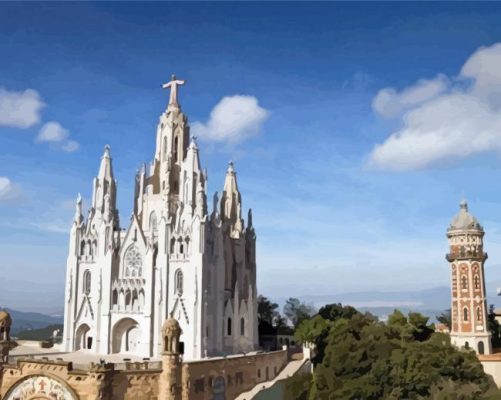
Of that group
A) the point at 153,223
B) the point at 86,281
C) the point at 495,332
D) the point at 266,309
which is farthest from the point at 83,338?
the point at 495,332

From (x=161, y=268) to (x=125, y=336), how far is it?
6.24 metres

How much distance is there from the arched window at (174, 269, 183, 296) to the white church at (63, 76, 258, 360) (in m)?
0.07

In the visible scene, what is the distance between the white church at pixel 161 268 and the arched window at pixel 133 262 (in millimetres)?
74

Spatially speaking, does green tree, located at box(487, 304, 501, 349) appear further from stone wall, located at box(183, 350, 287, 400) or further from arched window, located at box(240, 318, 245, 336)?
arched window, located at box(240, 318, 245, 336)

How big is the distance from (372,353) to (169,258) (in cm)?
1645

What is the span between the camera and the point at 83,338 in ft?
146

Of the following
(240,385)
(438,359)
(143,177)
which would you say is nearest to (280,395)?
(240,385)

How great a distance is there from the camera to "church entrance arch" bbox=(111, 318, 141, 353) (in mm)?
42466

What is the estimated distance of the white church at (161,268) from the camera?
40531 mm

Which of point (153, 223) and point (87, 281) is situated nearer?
point (153, 223)

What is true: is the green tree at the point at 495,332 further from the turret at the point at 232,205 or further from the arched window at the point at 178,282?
the arched window at the point at 178,282

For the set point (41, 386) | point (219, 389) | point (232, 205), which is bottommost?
point (219, 389)

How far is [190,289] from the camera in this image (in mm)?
40219

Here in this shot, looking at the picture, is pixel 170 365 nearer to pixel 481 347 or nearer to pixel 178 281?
pixel 178 281
